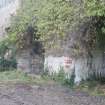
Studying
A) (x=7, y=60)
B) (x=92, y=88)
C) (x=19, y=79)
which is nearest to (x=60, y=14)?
(x=92, y=88)

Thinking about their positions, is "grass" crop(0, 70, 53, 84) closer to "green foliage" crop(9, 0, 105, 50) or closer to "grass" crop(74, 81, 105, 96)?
"green foliage" crop(9, 0, 105, 50)

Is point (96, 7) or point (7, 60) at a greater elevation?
point (96, 7)

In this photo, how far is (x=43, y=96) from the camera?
14.1m

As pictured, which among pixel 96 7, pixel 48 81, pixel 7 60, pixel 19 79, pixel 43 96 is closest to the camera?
pixel 96 7

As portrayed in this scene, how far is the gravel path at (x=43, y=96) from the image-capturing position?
12.5 metres

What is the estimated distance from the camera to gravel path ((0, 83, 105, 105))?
1254cm

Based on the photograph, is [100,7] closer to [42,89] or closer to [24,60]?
[42,89]

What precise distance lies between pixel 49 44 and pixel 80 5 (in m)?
4.73

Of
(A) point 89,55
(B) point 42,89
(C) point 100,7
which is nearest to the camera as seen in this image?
(C) point 100,7

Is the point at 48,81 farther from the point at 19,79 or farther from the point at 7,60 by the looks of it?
the point at 7,60

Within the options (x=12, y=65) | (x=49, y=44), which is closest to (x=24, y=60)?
A: (x=12, y=65)

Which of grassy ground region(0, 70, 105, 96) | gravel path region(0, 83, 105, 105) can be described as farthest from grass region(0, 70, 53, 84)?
gravel path region(0, 83, 105, 105)

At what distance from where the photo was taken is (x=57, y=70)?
812 inches

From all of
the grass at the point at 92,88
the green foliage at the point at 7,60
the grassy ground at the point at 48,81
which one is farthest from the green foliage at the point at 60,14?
the green foliage at the point at 7,60
